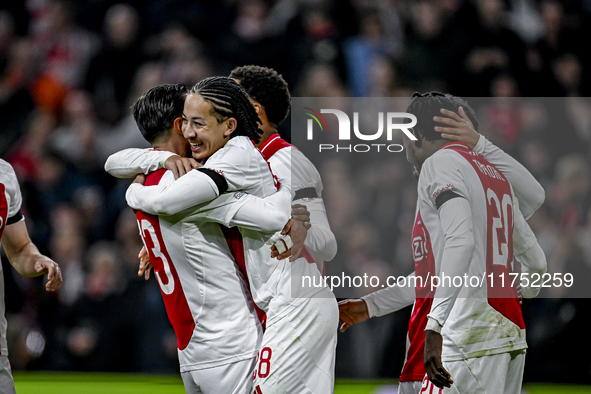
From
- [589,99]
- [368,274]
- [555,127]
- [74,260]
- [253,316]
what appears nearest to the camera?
[253,316]

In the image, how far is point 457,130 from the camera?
10.6 ft

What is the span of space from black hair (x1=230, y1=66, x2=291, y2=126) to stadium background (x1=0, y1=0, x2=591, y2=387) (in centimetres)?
149

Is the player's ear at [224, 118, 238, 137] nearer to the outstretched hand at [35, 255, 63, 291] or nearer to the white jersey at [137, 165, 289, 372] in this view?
the white jersey at [137, 165, 289, 372]

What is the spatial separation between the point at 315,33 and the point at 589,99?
295 centimetres

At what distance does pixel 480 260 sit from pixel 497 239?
0.14 m

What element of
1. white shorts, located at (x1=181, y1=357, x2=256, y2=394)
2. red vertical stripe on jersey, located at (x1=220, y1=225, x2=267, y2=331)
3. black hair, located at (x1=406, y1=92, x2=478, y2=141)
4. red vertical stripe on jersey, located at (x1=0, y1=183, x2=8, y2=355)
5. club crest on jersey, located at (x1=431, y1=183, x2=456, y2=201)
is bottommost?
white shorts, located at (x1=181, y1=357, x2=256, y2=394)

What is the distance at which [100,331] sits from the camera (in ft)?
21.1

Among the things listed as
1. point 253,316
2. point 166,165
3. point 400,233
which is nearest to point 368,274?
→ point 400,233

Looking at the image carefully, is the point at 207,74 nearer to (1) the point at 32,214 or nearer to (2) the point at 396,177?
(1) the point at 32,214

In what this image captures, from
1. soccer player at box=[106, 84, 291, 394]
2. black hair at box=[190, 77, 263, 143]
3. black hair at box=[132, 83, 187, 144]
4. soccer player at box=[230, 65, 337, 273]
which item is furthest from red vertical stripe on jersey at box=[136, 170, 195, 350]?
soccer player at box=[230, 65, 337, 273]

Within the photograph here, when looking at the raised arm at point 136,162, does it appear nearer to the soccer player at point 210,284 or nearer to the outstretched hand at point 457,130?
the soccer player at point 210,284

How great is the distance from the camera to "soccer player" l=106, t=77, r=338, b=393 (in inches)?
104

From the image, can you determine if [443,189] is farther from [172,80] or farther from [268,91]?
[172,80]

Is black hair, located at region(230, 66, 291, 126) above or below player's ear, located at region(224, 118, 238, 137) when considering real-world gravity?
above
